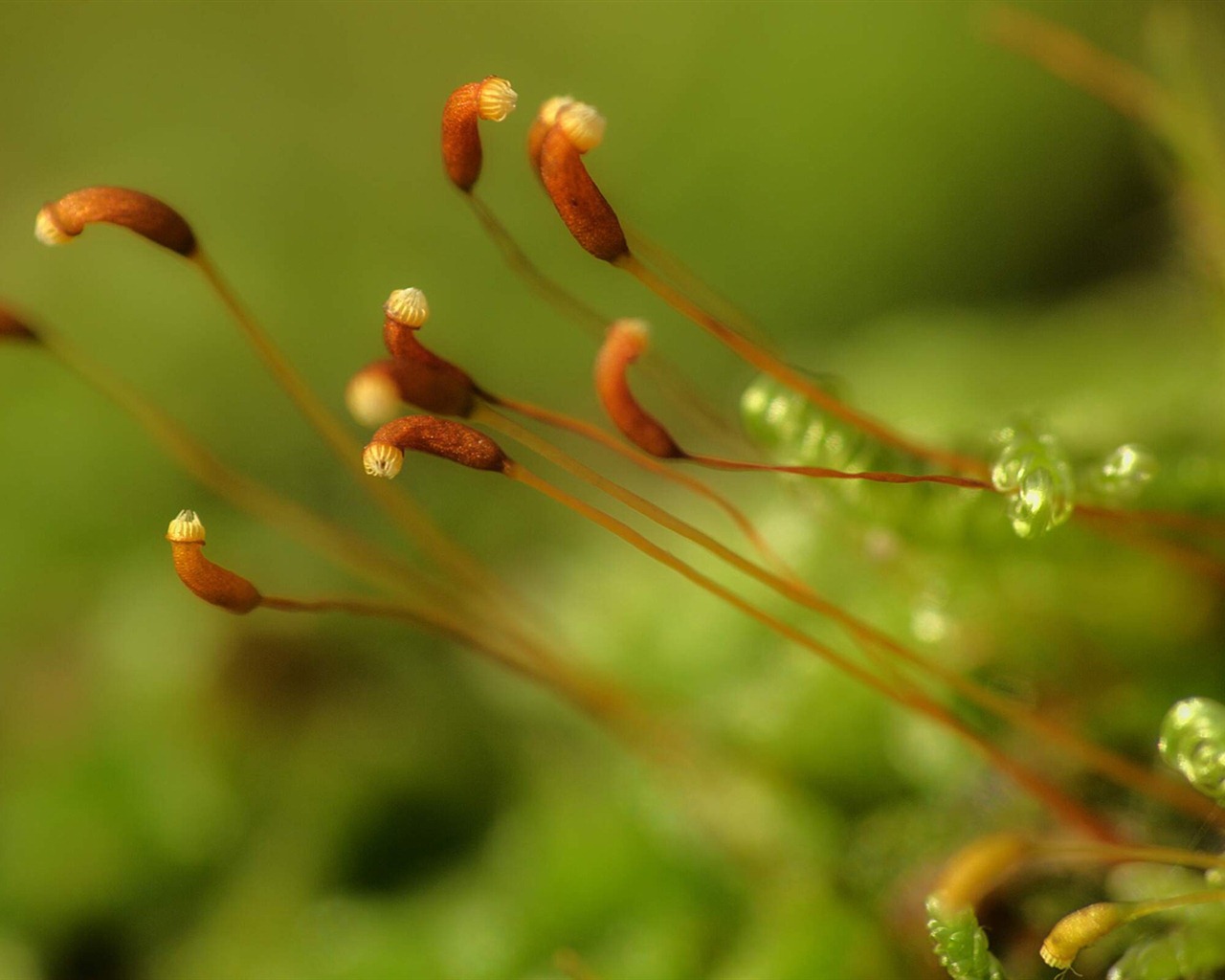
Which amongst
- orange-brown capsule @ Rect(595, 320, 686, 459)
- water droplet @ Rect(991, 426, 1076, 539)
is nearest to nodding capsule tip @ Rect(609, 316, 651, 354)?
orange-brown capsule @ Rect(595, 320, 686, 459)

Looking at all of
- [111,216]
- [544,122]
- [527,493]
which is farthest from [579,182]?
[527,493]

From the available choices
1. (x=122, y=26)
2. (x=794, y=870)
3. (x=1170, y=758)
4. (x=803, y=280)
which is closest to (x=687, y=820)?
(x=794, y=870)

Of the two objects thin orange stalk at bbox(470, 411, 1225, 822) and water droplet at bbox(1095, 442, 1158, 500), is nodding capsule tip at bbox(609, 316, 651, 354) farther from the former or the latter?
water droplet at bbox(1095, 442, 1158, 500)

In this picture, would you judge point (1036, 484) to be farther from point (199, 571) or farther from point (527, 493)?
point (527, 493)

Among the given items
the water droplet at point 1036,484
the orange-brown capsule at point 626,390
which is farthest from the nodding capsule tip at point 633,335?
the water droplet at point 1036,484

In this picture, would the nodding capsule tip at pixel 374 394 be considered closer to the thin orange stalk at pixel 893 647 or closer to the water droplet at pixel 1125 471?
the thin orange stalk at pixel 893 647

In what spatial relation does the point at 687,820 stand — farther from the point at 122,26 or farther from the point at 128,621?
the point at 122,26
